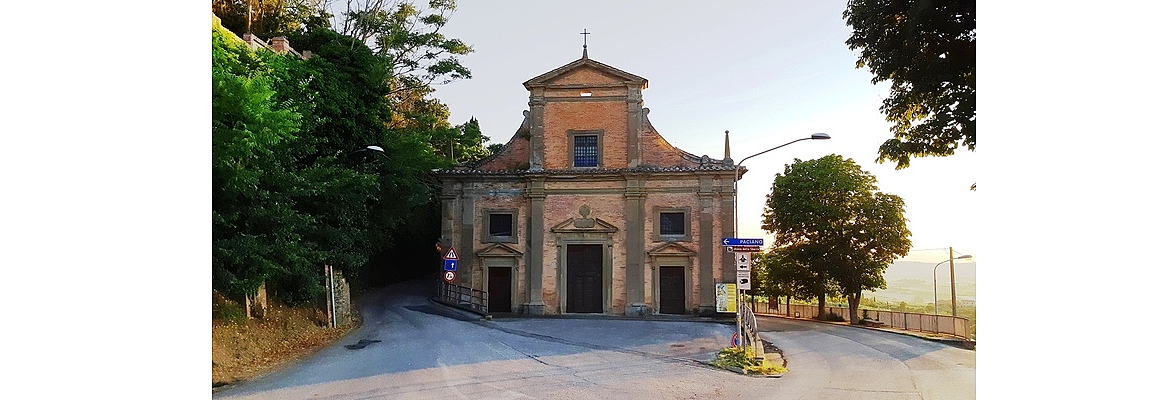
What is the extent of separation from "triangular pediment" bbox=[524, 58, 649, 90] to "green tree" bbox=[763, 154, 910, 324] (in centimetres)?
128

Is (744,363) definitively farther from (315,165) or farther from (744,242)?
(315,165)

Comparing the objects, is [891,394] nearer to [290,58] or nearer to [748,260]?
[748,260]

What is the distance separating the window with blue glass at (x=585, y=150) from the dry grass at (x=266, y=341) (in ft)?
6.99

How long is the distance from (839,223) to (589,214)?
5.83 ft

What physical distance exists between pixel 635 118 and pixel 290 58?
2595mm

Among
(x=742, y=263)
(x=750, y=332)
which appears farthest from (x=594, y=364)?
(x=742, y=263)

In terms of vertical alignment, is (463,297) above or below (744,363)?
above

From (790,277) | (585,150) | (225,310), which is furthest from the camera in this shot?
(585,150)

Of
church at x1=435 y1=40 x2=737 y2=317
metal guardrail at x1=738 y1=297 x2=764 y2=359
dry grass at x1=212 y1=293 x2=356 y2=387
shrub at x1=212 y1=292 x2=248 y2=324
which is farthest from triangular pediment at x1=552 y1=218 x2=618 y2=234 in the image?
shrub at x1=212 y1=292 x2=248 y2=324

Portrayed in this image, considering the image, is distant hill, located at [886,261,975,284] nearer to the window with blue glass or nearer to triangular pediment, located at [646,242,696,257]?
triangular pediment, located at [646,242,696,257]

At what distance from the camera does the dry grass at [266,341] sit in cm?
430

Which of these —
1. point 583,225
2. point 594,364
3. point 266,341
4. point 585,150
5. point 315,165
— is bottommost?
point 594,364

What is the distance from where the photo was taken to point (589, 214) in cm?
482
